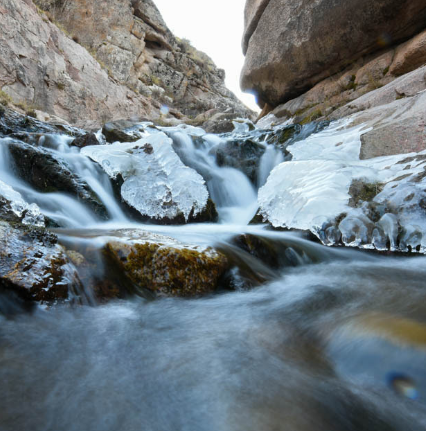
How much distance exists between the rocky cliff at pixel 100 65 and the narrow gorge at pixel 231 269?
4.12ft

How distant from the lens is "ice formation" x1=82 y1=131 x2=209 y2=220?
4.46 m

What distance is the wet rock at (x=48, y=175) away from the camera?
4.34 metres

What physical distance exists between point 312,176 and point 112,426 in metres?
3.71

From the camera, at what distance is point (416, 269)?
2865mm

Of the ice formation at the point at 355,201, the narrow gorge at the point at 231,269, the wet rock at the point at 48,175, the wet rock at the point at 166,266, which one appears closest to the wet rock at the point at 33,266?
the narrow gorge at the point at 231,269

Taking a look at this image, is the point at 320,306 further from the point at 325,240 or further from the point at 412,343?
the point at 325,240

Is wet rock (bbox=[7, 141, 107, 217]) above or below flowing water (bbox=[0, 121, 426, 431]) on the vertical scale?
above

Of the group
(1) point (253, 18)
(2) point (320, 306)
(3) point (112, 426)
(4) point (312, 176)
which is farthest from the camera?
(1) point (253, 18)

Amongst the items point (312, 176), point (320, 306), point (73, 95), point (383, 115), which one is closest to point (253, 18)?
point (73, 95)

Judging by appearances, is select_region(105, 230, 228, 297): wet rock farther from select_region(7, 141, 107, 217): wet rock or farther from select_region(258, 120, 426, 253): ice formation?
select_region(7, 141, 107, 217): wet rock

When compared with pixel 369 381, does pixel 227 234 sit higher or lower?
higher

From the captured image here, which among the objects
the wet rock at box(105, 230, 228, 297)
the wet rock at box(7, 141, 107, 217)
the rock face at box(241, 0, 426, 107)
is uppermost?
the rock face at box(241, 0, 426, 107)

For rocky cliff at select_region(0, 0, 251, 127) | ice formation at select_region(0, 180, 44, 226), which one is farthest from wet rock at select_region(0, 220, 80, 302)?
rocky cliff at select_region(0, 0, 251, 127)

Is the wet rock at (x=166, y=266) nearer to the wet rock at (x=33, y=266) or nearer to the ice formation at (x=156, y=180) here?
the wet rock at (x=33, y=266)
